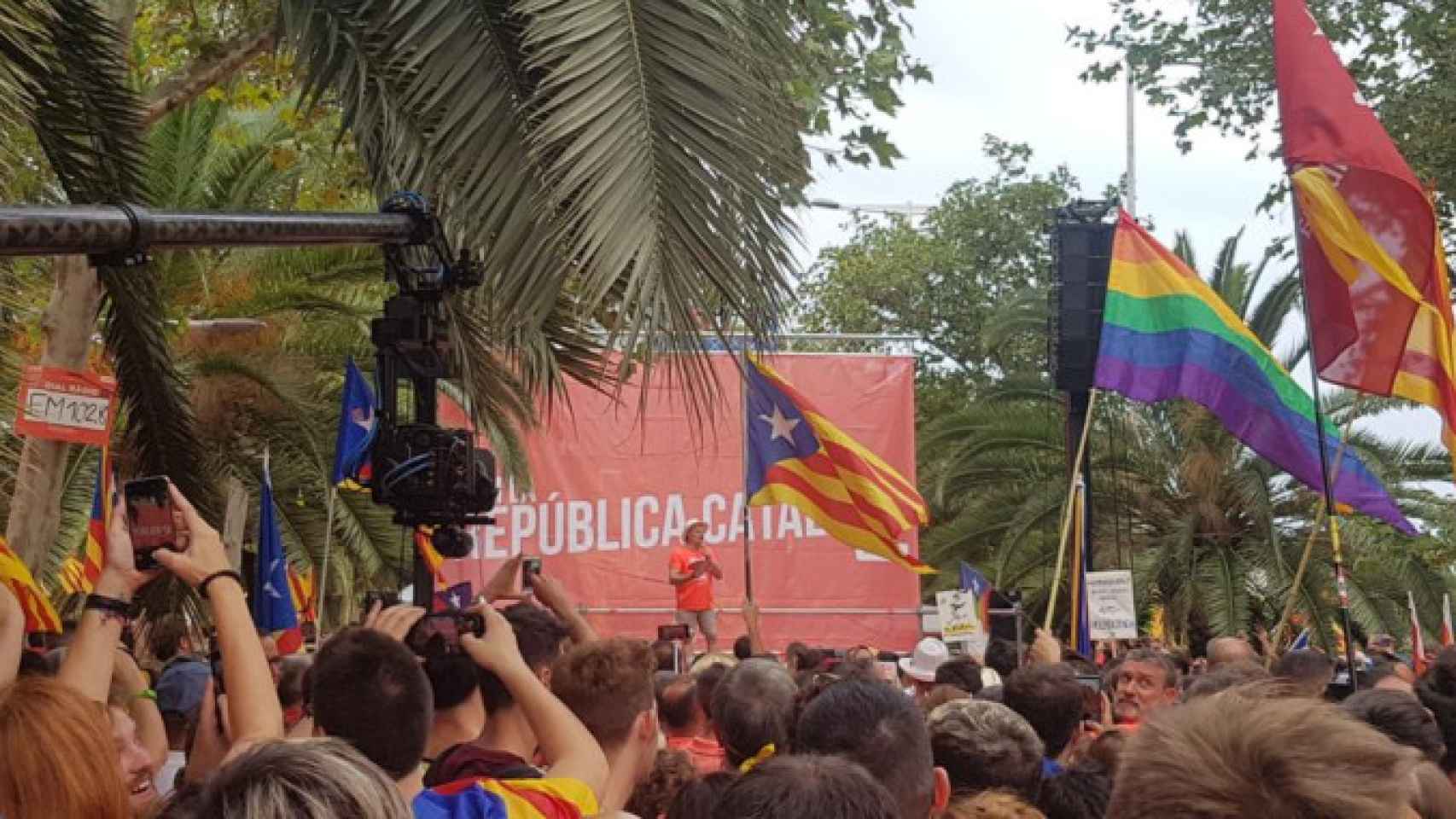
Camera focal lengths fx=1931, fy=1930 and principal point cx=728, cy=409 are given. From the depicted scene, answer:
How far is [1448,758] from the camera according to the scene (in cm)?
637

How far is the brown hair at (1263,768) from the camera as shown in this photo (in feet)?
7.22

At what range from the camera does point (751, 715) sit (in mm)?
5602

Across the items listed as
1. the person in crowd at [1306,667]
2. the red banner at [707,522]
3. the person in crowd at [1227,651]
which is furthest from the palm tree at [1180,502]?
the person in crowd at [1306,667]

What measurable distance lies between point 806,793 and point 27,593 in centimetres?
534

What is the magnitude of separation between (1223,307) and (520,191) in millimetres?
8137

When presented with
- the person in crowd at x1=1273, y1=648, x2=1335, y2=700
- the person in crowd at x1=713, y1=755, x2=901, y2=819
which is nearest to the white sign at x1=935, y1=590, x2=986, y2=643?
the person in crowd at x1=1273, y1=648, x2=1335, y2=700

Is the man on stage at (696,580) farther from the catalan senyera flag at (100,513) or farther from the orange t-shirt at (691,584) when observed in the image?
the catalan senyera flag at (100,513)

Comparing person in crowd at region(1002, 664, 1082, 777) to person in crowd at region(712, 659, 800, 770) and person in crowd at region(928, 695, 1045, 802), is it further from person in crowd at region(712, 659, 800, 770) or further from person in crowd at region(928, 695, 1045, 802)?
person in crowd at region(928, 695, 1045, 802)

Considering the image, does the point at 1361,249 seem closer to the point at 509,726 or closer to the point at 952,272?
the point at 509,726

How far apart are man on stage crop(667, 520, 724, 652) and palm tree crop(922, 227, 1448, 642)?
288 inches

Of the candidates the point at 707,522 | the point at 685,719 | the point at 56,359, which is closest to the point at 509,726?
the point at 685,719

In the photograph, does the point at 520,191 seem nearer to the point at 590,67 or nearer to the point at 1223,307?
the point at 590,67

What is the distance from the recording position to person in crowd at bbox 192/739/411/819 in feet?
7.55

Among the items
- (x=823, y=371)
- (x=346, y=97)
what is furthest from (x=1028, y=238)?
(x=346, y=97)
